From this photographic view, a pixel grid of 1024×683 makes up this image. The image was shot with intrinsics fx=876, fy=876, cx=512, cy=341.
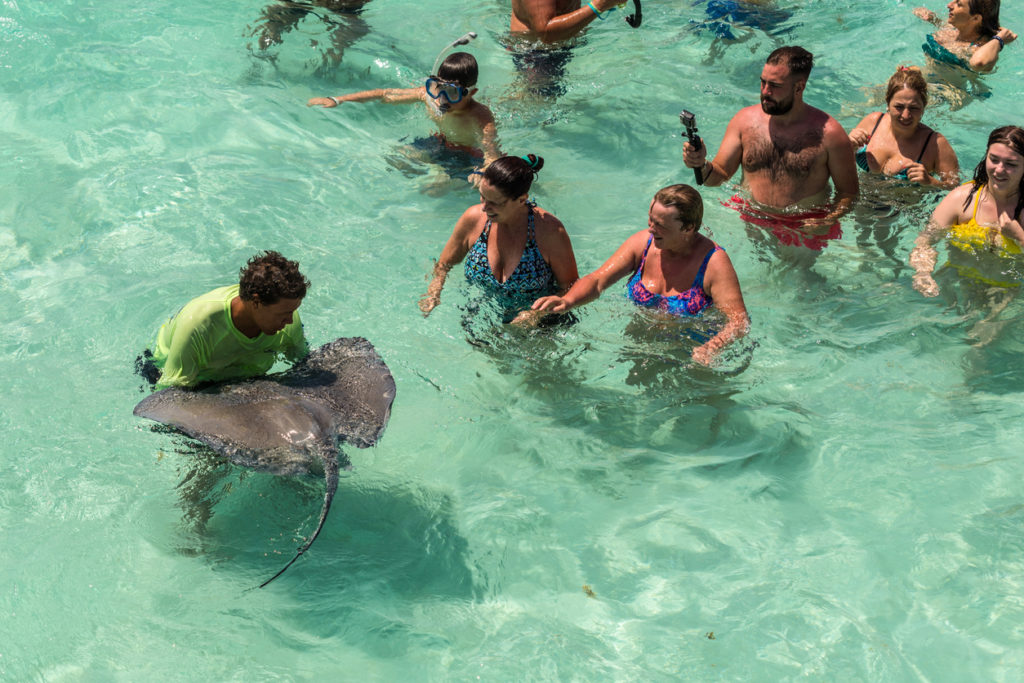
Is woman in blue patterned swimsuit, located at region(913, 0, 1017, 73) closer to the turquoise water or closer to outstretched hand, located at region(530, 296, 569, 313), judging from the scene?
the turquoise water

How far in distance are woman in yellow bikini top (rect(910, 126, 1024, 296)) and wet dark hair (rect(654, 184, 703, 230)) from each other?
1771 millimetres

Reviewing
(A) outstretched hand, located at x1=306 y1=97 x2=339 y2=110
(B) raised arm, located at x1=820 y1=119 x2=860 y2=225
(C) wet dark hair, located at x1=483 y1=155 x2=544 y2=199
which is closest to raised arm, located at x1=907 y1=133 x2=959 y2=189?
(B) raised arm, located at x1=820 y1=119 x2=860 y2=225

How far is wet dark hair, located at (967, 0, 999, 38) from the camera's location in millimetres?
7965

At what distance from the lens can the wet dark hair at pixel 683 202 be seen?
4707 mm

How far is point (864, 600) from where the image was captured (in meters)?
4.21

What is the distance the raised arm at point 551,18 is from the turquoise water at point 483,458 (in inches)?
37.7

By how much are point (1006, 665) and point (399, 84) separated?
768cm

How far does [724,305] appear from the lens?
4828 mm

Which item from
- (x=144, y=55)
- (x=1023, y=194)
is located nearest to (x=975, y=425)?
(x=1023, y=194)

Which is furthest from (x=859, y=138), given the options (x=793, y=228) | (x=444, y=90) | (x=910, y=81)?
(x=444, y=90)

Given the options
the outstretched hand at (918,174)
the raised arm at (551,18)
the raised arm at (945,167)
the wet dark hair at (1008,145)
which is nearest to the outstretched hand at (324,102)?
the raised arm at (551,18)

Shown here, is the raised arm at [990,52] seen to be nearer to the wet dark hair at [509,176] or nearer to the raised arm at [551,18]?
the raised arm at [551,18]

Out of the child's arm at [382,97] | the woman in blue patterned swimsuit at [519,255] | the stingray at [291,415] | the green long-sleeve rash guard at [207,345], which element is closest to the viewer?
the stingray at [291,415]

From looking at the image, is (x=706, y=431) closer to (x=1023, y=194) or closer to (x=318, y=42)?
(x=1023, y=194)
